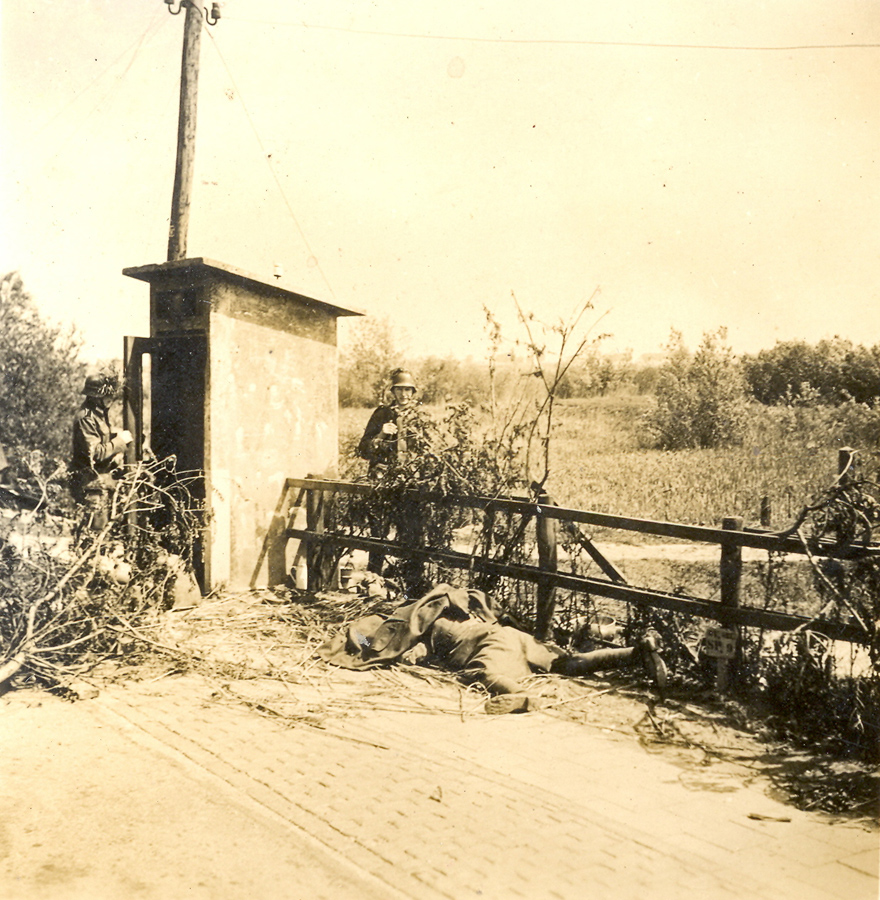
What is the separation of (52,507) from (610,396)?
16.2 m

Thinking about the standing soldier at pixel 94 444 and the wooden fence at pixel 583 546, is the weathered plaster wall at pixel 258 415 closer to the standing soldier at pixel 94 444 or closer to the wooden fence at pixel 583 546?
the wooden fence at pixel 583 546

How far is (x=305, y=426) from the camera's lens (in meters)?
9.40

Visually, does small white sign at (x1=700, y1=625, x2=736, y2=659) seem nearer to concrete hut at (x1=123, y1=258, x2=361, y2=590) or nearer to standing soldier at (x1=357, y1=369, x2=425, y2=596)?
standing soldier at (x1=357, y1=369, x2=425, y2=596)

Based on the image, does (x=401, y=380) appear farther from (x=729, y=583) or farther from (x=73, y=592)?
(x=729, y=583)

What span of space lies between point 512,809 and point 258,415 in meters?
5.84

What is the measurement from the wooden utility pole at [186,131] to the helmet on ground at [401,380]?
3.77 meters

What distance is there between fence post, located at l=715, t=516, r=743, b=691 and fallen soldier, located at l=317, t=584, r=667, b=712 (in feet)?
1.38

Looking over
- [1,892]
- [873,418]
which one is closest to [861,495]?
[1,892]

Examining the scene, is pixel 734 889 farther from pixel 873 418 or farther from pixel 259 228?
pixel 259 228

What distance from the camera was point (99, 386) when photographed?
755cm

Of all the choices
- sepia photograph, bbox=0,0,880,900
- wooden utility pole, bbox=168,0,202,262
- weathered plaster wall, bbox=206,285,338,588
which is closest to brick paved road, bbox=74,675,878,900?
sepia photograph, bbox=0,0,880,900

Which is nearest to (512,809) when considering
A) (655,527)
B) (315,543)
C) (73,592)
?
→ (655,527)

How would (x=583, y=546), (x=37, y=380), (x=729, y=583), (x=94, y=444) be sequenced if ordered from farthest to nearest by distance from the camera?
(x=37, y=380) < (x=94, y=444) < (x=583, y=546) < (x=729, y=583)

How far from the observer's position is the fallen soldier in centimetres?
582
